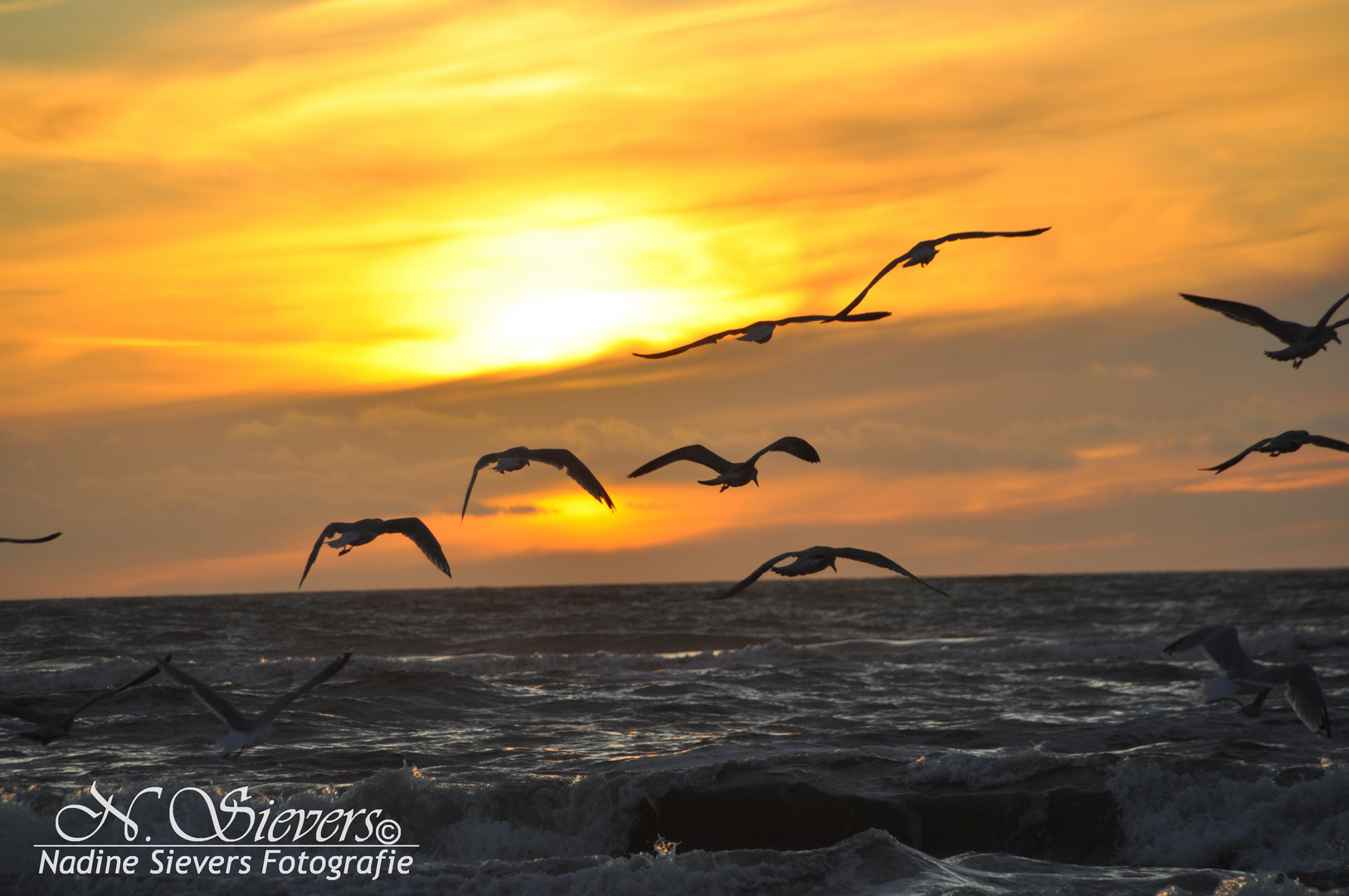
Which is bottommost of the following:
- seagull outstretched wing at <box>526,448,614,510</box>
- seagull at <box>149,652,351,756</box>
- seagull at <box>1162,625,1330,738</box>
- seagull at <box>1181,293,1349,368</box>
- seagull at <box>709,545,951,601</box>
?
seagull at <box>149,652,351,756</box>

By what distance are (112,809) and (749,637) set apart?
2542cm

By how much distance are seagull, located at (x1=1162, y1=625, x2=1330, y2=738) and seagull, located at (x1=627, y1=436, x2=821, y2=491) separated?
13.3 feet

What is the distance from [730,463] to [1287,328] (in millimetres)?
5888

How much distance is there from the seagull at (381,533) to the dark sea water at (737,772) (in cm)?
315

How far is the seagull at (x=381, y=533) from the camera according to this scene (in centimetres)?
1093

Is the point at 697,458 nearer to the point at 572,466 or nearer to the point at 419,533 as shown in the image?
the point at 572,466

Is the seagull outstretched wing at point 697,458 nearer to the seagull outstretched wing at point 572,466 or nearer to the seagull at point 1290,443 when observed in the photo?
the seagull outstretched wing at point 572,466

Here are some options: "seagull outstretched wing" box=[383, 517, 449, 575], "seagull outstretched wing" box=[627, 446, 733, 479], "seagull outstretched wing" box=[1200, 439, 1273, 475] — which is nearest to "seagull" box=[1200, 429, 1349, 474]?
"seagull outstretched wing" box=[1200, 439, 1273, 475]

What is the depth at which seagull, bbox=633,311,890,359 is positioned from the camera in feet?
37.9

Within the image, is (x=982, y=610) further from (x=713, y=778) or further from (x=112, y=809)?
(x=112, y=809)

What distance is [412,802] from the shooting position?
13586 millimetres

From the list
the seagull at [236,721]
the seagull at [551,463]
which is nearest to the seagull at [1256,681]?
the seagull at [551,463]

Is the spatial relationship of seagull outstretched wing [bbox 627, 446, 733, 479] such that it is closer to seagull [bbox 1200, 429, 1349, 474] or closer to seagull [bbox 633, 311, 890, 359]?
seagull [bbox 633, 311, 890, 359]

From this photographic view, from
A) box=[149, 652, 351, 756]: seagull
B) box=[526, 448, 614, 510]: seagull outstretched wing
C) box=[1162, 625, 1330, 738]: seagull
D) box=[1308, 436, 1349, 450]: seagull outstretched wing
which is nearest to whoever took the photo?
box=[1162, 625, 1330, 738]: seagull
